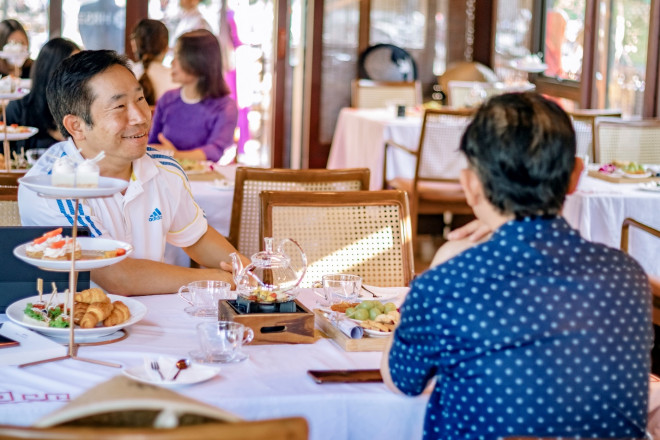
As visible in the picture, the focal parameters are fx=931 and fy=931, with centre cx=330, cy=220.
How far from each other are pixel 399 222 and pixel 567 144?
137cm

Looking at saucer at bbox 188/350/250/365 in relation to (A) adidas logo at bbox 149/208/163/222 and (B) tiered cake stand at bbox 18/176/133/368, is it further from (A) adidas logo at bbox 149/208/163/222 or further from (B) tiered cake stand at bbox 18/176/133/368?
(A) adidas logo at bbox 149/208/163/222

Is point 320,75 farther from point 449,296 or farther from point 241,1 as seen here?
point 449,296

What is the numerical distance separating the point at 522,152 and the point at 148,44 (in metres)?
5.00

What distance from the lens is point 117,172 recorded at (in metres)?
2.65

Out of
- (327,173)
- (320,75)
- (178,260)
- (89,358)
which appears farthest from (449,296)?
(320,75)

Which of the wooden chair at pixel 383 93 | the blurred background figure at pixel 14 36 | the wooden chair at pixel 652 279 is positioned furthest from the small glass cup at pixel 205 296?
the wooden chair at pixel 383 93

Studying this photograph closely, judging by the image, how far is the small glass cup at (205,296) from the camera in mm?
2275

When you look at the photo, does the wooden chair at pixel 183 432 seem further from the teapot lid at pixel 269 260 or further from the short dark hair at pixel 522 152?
the teapot lid at pixel 269 260

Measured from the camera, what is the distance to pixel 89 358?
189 cm

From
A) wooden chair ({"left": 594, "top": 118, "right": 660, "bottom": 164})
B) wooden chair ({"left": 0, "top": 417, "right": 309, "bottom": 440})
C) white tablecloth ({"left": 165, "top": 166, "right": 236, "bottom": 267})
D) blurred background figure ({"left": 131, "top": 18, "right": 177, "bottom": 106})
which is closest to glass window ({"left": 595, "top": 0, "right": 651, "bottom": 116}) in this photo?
wooden chair ({"left": 594, "top": 118, "right": 660, "bottom": 164})

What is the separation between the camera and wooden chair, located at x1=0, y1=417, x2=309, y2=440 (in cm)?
106

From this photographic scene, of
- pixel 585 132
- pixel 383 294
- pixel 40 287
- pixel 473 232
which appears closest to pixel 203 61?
pixel 585 132

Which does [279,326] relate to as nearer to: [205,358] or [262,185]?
[205,358]

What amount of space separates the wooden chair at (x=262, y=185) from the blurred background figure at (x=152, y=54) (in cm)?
265
